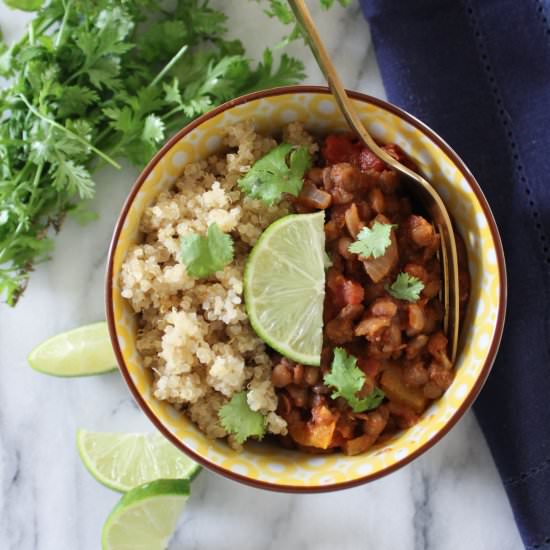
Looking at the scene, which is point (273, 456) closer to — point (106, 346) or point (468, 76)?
point (106, 346)

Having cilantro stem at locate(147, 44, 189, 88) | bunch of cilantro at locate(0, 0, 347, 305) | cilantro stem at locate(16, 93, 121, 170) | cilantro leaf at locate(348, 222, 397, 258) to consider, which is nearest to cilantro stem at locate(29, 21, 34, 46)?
bunch of cilantro at locate(0, 0, 347, 305)

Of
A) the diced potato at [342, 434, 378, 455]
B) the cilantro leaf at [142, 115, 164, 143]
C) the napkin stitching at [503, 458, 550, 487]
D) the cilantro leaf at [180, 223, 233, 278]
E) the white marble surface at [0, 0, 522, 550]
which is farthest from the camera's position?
the white marble surface at [0, 0, 522, 550]

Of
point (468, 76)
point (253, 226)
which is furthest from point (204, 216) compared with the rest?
point (468, 76)

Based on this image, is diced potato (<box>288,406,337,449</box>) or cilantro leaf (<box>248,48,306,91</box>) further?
cilantro leaf (<box>248,48,306,91</box>)

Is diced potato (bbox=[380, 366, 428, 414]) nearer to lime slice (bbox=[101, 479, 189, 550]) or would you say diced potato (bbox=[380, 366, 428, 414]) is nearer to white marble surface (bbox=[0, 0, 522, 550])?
white marble surface (bbox=[0, 0, 522, 550])

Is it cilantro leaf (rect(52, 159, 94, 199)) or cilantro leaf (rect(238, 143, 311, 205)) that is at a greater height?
cilantro leaf (rect(52, 159, 94, 199))

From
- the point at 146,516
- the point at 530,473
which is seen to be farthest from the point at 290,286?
the point at 530,473

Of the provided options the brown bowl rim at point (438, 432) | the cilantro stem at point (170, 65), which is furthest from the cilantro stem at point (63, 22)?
the brown bowl rim at point (438, 432)
